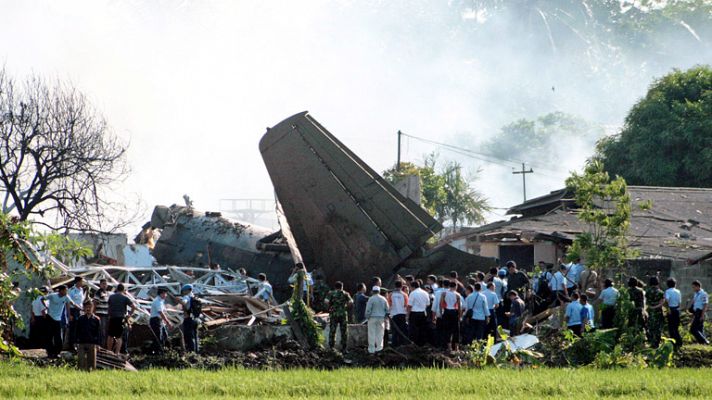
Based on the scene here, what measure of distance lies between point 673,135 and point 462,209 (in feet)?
81.4

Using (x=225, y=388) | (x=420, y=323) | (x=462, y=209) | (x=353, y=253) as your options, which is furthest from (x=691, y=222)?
(x=462, y=209)

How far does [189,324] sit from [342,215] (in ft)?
31.3

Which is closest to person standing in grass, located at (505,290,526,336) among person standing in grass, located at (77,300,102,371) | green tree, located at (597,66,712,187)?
person standing in grass, located at (77,300,102,371)

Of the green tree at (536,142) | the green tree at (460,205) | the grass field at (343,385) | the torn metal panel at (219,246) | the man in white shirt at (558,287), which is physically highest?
the green tree at (536,142)

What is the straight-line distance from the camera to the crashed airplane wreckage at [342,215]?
1176 inches

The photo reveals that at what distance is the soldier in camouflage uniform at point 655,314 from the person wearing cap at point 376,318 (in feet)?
18.5

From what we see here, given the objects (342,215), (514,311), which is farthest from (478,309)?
(342,215)

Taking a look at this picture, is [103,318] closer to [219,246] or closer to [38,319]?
[38,319]

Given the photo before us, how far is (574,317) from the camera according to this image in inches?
881

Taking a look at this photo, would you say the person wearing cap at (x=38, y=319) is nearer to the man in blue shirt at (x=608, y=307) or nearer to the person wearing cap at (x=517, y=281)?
the person wearing cap at (x=517, y=281)

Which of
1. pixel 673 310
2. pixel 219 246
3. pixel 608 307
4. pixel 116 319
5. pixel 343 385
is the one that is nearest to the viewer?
pixel 343 385

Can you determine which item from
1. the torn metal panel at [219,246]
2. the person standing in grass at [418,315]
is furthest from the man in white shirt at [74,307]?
the torn metal panel at [219,246]

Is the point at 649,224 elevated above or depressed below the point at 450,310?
above

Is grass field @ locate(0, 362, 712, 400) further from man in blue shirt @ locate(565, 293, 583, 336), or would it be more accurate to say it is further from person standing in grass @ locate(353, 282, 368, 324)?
person standing in grass @ locate(353, 282, 368, 324)
